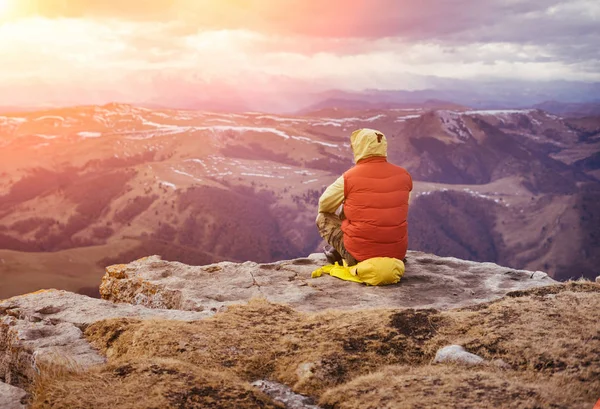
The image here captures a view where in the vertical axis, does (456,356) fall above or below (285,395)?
above

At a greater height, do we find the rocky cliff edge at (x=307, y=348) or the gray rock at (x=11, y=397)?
the rocky cliff edge at (x=307, y=348)

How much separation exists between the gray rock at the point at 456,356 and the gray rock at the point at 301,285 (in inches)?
139

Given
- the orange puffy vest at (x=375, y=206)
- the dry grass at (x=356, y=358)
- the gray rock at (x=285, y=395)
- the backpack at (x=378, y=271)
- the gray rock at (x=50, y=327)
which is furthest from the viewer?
the backpack at (x=378, y=271)

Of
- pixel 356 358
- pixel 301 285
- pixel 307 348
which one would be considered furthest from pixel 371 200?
pixel 356 358

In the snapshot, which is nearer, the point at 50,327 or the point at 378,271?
A: the point at 50,327

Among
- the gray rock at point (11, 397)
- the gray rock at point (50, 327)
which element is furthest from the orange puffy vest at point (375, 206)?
the gray rock at point (11, 397)

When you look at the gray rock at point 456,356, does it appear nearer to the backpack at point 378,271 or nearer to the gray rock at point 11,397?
the backpack at point 378,271

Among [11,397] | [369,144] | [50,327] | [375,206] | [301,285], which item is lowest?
[301,285]

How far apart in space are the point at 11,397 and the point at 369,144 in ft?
29.8

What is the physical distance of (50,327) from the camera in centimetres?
1008

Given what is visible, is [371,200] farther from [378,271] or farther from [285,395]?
[285,395]

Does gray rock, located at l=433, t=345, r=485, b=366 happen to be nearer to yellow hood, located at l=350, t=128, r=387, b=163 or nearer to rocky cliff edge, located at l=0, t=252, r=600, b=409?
rocky cliff edge, located at l=0, t=252, r=600, b=409

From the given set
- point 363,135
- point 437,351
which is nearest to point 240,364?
point 437,351

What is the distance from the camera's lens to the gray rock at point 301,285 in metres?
12.0
